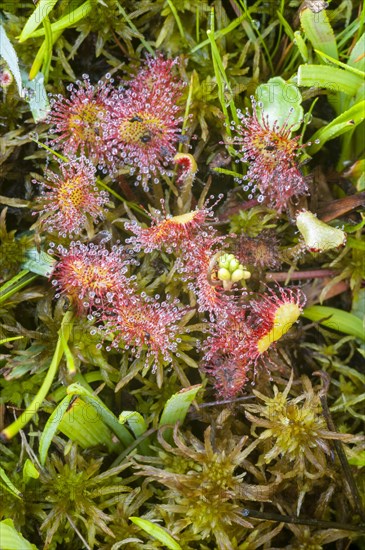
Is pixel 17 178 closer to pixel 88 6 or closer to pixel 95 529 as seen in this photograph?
pixel 88 6

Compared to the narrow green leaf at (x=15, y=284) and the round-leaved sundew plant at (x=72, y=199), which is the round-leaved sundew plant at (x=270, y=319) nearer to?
the round-leaved sundew plant at (x=72, y=199)

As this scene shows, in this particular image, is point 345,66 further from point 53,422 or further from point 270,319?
point 53,422

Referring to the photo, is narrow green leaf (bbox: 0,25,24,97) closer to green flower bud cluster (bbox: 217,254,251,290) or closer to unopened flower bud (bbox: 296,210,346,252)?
green flower bud cluster (bbox: 217,254,251,290)

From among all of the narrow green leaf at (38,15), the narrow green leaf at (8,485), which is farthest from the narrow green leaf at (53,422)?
the narrow green leaf at (38,15)

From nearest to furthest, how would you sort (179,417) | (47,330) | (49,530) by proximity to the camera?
(49,530) < (179,417) < (47,330)

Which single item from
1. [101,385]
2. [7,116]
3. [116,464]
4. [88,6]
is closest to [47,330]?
[101,385]

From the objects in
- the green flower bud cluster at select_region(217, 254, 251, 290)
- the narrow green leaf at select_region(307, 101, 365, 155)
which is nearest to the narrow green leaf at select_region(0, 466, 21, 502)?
the green flower bud cluster at select_region(217, 254, 251, 290)

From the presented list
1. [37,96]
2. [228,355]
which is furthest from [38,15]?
[228,355]

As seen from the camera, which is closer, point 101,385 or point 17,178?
point 101,385
